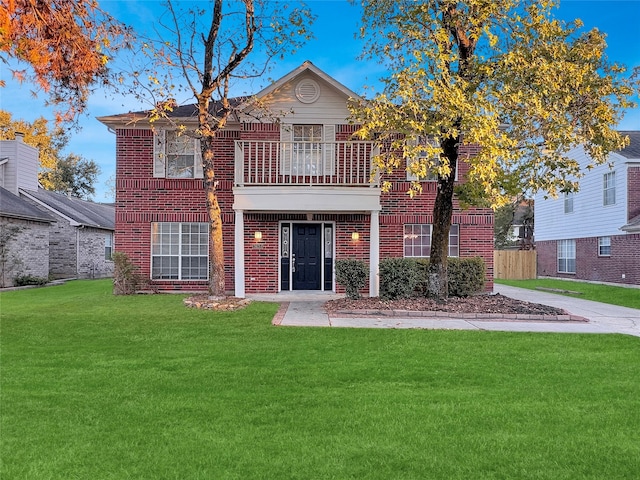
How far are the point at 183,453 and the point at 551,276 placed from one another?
25800 mm

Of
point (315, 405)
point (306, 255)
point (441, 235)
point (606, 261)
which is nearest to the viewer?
point (315, 405)

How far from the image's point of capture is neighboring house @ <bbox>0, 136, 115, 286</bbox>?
60.3 feet

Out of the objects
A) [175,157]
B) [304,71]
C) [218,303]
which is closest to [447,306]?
[218,303]

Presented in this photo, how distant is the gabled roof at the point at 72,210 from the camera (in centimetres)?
2141

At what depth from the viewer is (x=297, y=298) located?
42.8 ft

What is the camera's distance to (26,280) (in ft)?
59.2

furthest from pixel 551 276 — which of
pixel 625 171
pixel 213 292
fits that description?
pixel 213 292

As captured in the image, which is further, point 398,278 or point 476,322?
point 398,278

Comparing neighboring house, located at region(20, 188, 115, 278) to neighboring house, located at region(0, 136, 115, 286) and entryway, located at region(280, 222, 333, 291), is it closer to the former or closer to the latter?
neighboring house, located at region(0, 136, 115, 286)

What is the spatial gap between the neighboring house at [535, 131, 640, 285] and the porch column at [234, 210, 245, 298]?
1358cm

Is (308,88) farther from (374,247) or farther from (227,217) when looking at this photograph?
(374,247)

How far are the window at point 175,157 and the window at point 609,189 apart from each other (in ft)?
56.3

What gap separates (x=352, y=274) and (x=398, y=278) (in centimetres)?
119

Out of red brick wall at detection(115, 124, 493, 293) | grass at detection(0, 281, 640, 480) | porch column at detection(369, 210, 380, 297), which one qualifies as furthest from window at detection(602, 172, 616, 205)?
grass at detection(0, 281, 640, 480)
